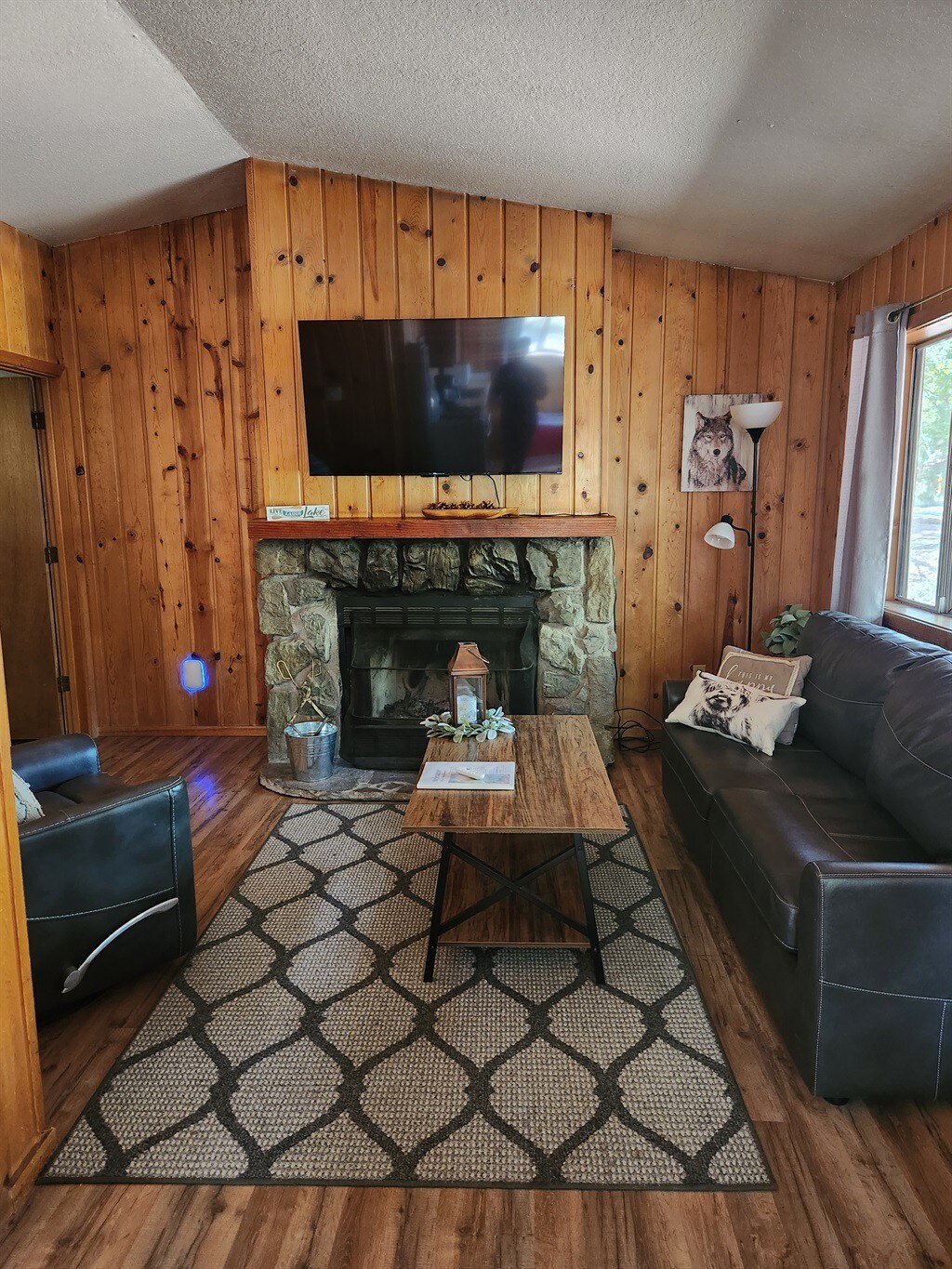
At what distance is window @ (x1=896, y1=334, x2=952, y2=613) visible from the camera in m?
3.23

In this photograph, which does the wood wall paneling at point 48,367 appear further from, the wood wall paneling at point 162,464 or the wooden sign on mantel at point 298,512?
the wooden sign on mantel at point 298,512

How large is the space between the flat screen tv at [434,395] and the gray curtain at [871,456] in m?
1.24

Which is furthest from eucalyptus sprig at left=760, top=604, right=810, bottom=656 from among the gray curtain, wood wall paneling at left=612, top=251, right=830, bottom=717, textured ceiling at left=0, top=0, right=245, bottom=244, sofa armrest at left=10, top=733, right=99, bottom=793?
textured ceiling at left=0, top=0, right=245, bottom=244

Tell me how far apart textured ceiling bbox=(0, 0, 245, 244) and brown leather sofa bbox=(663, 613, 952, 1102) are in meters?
3.07

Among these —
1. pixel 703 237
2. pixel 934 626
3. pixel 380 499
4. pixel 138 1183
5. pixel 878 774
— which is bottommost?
pixel 138 1183

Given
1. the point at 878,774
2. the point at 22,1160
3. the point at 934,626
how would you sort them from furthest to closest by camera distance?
the point at 934,626 < the point at 878,774 < the point at 22,1160

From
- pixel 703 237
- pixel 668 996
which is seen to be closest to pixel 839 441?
pixel 703 237

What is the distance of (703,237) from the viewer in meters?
3.74

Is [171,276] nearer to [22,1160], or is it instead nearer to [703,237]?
[703,237]

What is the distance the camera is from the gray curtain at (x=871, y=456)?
3.21 metres

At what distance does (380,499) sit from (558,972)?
2305 mm

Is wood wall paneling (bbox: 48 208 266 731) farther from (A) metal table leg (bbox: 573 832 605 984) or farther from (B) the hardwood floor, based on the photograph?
(B) the hardwood floor

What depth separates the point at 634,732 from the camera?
14.8 feet

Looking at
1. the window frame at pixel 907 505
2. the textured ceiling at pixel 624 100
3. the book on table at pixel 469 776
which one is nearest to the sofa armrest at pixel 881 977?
the book on table at pixel 469 776
